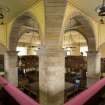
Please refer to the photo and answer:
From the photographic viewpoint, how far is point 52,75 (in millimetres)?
5434

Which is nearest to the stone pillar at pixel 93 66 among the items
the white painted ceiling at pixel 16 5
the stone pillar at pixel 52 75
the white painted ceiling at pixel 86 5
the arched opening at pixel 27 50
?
the white painted ceiling at pixel 86 5

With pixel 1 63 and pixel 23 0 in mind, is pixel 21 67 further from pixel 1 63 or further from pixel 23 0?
pixel 23 0

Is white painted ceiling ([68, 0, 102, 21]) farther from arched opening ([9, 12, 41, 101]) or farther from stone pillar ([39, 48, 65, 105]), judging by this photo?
stone pillar ([39, 48, 65, 105])

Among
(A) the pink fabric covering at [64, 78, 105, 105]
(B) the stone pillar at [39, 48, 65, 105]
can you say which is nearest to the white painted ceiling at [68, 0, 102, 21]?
(B) the stone pillar at [39, 48, 65, 105]

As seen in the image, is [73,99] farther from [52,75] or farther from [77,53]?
[77,53]

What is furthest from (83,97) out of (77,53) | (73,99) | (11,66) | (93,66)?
(77,53)

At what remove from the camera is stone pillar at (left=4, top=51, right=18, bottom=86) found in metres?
9.18

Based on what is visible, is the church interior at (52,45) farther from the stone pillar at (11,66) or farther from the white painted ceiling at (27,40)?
the white painted ceiling at (27,40)

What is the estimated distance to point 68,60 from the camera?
46.4ft

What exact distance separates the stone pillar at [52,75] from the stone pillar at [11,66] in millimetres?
3958

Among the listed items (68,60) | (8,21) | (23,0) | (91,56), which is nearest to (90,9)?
(23,0)

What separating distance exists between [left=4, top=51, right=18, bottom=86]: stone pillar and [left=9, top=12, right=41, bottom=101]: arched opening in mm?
337

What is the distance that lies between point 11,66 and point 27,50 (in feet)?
25.9

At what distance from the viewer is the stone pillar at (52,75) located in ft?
17.8
